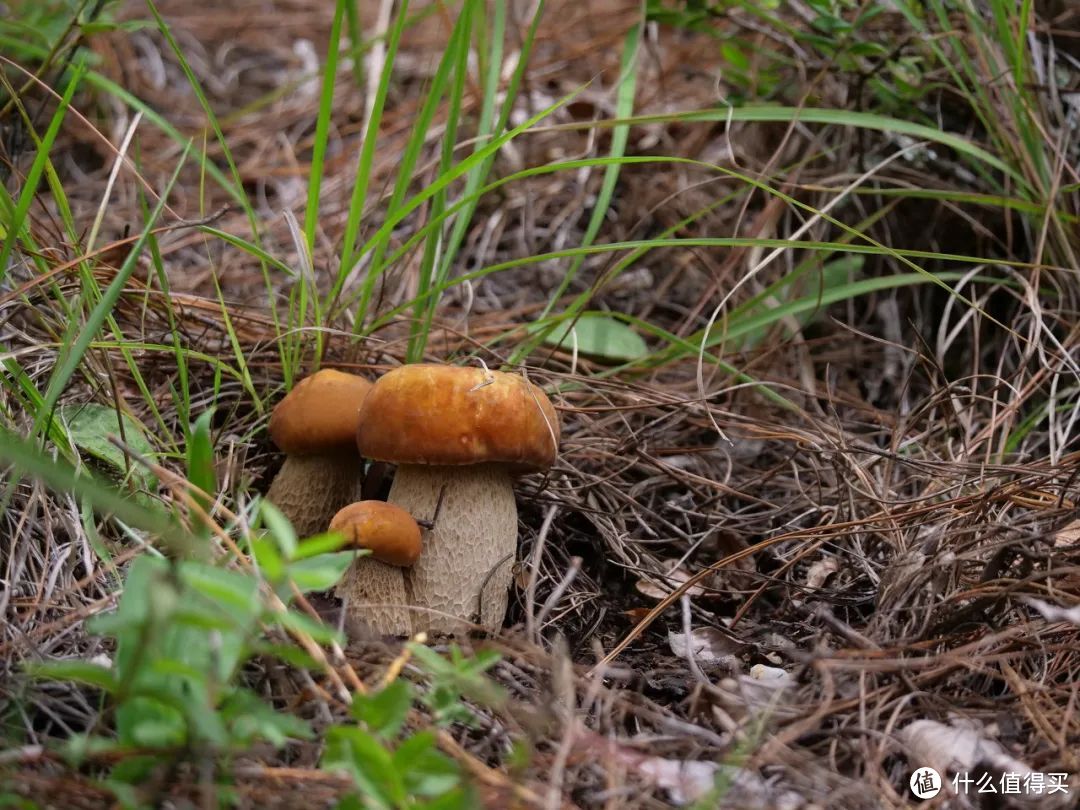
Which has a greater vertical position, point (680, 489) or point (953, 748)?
point (953, 748)

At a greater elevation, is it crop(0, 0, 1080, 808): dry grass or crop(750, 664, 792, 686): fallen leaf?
crop(0, 0, 1080, 808): dry grass

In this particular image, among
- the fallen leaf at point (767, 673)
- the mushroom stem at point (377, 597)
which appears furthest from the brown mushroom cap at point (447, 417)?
the fallen leaf at point (767, 673)

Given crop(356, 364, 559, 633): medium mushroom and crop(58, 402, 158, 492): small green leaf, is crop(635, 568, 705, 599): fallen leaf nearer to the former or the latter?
crop(356, 364, 559, 633): medium mushroom

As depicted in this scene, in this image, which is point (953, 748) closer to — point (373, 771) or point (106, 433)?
point (373, 771)

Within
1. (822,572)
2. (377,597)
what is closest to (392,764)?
(377,597)

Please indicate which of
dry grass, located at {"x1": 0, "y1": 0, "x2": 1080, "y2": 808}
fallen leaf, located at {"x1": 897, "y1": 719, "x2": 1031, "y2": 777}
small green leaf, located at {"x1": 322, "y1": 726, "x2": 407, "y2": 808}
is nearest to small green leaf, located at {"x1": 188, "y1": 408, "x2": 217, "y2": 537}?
dry grass, located at {"x1": 0, "y1": 0, "x2": 1080, "y2": 808}

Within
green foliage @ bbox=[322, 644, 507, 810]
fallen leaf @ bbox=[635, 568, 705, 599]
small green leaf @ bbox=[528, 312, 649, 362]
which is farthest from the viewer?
small green leaf @ bbox=[528, 312, 649, 362]

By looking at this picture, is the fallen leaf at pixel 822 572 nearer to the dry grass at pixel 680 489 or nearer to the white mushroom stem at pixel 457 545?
the dry grass at pixel 680 489

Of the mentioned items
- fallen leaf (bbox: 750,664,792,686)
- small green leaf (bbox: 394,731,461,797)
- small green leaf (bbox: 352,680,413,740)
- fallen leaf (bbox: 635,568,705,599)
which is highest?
small green leaf (bbox: 352,680,413,740)
